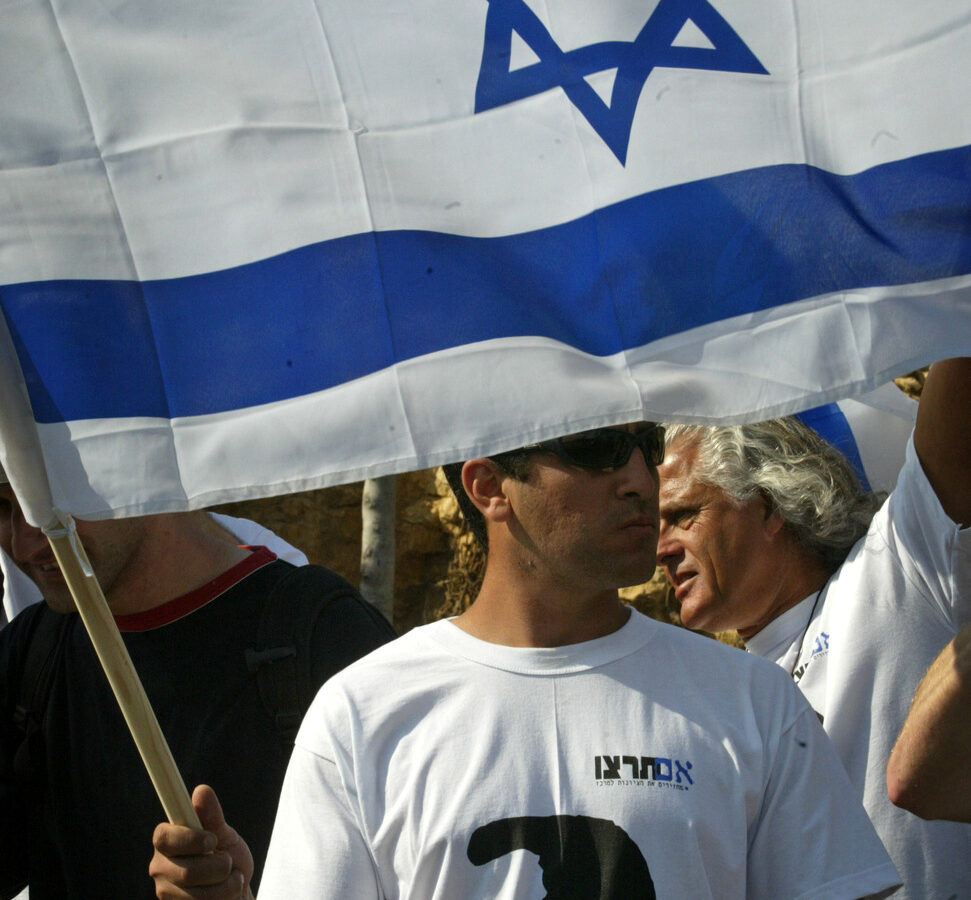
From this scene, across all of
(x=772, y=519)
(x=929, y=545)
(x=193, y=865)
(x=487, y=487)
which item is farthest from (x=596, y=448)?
(x=772, y=519)

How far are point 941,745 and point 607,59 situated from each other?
3.53 ft

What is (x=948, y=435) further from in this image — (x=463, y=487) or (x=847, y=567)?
(x=463, y=487)

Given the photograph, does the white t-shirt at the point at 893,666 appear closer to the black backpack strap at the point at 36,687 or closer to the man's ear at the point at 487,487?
the man's ear at the point at 487,487

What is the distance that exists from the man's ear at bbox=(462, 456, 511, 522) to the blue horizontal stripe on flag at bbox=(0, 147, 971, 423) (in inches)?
11.9

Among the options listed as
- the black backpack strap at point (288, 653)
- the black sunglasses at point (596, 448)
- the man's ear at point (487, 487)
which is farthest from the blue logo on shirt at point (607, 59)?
the black backpack strap at point (288, 653)

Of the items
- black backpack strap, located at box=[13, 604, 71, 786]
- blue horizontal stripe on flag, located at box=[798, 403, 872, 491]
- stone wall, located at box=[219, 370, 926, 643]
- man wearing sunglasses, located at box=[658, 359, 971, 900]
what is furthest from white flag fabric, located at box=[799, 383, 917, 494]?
stone wall, located at box=[219, 370, 926, 643]

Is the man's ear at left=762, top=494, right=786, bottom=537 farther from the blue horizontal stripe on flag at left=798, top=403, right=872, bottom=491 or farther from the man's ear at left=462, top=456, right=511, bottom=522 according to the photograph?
the man's ear at left=462, top=456, right=511, bottom=522

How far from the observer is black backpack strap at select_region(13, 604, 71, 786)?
2.29 m

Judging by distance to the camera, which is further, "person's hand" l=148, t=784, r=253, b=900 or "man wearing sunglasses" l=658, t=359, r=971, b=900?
"man wearing sunglasses" l=658, t=359, r=971, b=900

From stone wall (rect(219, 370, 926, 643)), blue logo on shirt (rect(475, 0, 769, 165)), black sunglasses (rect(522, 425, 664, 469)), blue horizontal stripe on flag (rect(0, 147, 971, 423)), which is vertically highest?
blue logo on shirt (rect(475, 0, 769, 165))

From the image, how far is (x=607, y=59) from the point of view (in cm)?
166

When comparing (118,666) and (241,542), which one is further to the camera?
(241,542)

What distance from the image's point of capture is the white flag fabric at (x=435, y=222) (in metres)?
1.58

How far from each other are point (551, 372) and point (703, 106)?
0.43 metres
